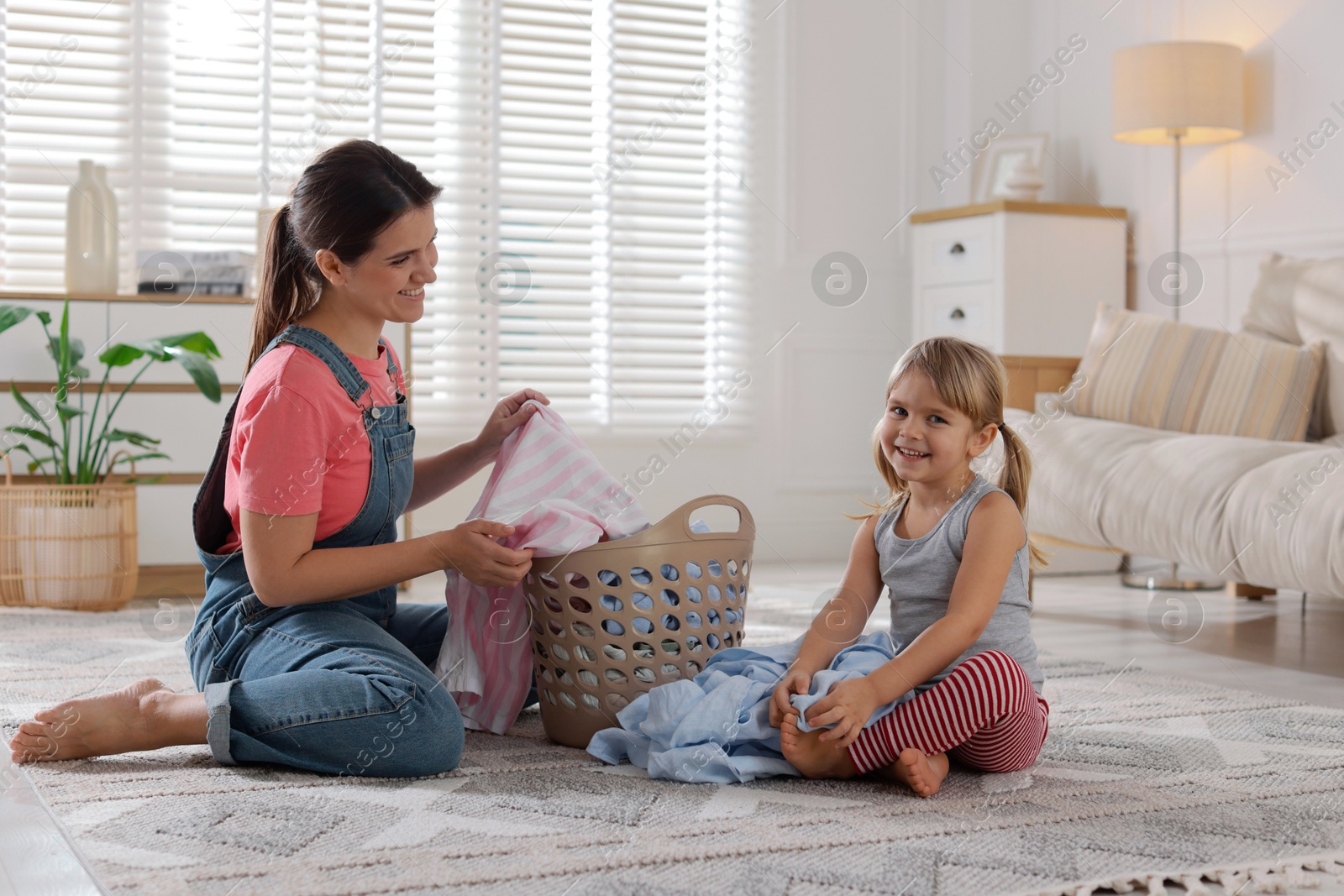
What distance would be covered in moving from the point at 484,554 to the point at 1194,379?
1968 millimetres

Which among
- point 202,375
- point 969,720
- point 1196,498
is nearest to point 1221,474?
point 1196,498

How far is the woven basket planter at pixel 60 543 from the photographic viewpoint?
265cm

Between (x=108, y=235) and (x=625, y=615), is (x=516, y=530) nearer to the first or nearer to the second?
(x=625, y=615)

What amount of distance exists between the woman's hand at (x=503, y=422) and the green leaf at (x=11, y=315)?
1478mm

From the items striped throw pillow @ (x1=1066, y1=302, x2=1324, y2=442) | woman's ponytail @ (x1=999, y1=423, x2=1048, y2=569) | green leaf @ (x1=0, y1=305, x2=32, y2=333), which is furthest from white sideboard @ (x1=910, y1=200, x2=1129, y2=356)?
green leaf @ (x1=0, y1=305, x2=32, y2=333)

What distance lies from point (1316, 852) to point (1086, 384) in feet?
6.15

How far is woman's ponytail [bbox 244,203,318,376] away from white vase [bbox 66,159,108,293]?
167cm

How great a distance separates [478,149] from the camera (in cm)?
362

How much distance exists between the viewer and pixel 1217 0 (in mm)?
3348

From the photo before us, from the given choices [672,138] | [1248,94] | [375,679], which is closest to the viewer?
[375,679]

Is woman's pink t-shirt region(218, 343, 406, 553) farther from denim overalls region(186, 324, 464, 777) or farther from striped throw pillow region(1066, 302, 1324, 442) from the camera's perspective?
striped throw pillow region(1066, 302, 1324, 442)

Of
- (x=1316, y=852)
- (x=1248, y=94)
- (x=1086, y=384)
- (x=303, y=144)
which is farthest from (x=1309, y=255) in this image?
(x=303, y=144)

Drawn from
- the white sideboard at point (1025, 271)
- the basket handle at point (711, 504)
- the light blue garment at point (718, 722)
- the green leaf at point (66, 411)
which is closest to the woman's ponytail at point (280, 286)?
the basket handle at point (711, 504)

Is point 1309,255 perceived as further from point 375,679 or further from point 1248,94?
point 375,679
